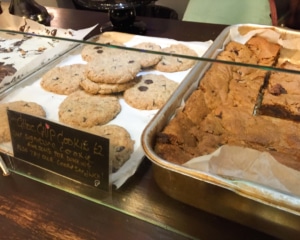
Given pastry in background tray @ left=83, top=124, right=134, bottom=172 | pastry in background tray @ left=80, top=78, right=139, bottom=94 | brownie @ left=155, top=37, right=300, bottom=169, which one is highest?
brownie @ left=155, top=37, right=300, bottom=169

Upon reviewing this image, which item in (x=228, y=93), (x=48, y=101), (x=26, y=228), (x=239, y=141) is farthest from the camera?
(x=48, y=101)

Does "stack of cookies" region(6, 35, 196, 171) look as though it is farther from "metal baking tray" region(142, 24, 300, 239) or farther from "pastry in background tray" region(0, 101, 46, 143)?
"metal baking tray" region(142, 24, 300, 239)

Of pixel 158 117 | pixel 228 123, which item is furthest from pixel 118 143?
pixel 228 123

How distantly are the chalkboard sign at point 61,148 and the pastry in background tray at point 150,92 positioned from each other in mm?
414

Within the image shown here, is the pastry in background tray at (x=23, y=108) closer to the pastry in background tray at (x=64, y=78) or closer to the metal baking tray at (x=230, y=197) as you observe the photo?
the pastry in background tray at (x=64, y=78)

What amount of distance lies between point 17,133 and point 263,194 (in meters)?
0.53

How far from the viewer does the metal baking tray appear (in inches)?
20.9

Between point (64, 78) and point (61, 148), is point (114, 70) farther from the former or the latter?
point (61, 148)

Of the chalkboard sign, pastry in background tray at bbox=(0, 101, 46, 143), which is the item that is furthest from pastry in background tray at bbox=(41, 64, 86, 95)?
the chalkboard sign

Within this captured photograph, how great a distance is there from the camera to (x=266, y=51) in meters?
1.18

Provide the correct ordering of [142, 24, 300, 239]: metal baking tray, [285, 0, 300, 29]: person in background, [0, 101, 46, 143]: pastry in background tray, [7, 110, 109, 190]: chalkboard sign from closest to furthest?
[142, 24, 300, 239]: metal baking tray, [7, 110, 109, 190]: chalkboard sign, [0, 101, 46, 143]: pastry in background tray, [285, 0, 300, 29]: person in background

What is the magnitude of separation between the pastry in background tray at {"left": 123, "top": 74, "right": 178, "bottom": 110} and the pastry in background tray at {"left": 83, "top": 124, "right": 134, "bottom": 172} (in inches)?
6.7

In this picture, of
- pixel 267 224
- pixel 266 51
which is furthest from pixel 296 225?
pixel 266 51

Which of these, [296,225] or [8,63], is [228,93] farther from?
[8,63]
